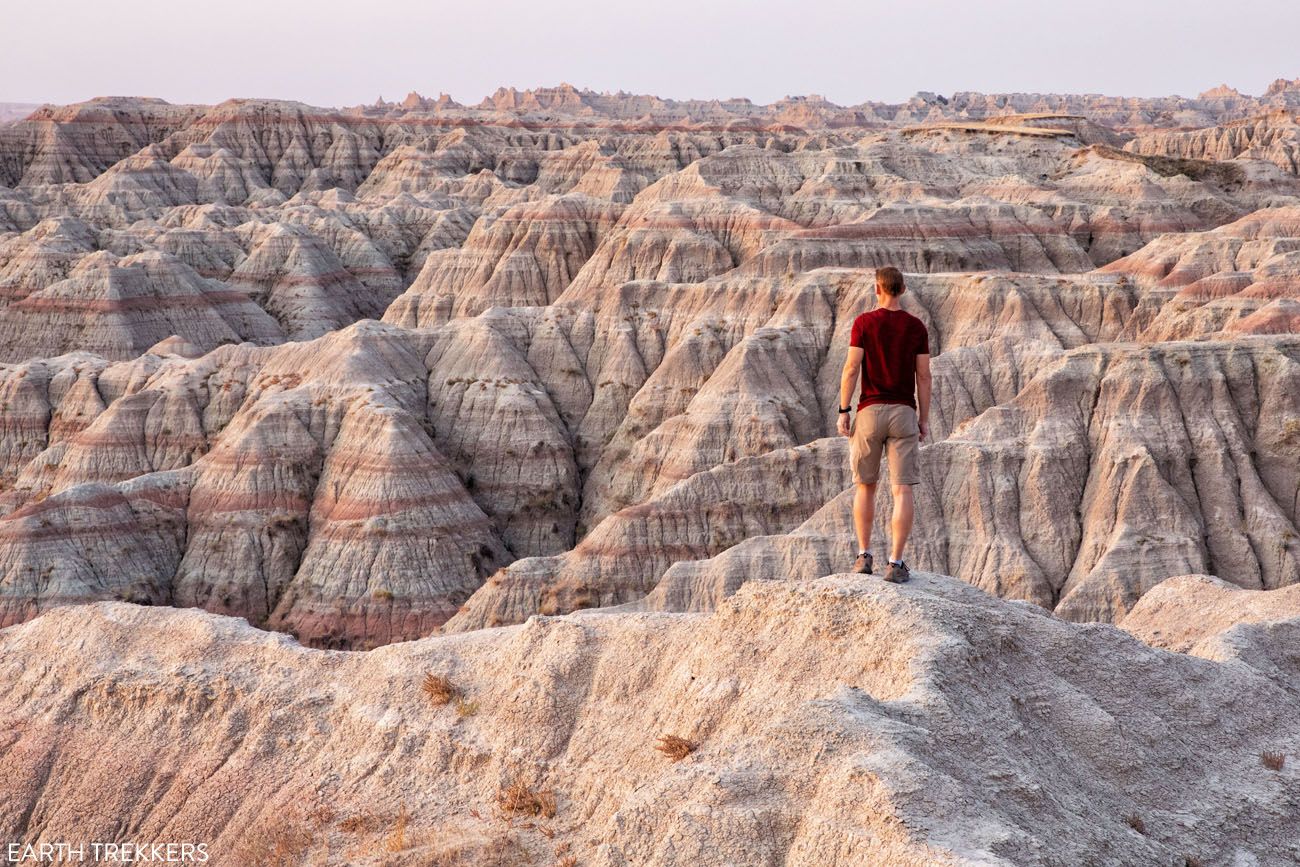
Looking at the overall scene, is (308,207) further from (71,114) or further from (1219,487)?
(1219,487)

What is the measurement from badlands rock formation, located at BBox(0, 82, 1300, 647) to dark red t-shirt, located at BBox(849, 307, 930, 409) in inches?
1083

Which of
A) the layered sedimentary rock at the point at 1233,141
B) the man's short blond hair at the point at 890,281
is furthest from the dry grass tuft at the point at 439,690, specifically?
the layered sedimentary rock at the point at 1233,141

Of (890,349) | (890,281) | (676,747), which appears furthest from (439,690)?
(890,281)

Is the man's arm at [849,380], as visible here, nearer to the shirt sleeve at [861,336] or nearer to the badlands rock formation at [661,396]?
the shirt sleeve at [861,336]

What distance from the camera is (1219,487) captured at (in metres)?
45.5

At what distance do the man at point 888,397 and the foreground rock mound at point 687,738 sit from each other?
1256 mm

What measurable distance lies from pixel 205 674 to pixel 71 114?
183491 mm

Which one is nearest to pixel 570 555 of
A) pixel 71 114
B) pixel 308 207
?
pixel 308 207

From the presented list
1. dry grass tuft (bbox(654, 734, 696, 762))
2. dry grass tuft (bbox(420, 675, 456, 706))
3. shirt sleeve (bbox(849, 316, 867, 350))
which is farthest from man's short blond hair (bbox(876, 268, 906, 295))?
dry grass tuft (bbox(420, 675, 456, 706))

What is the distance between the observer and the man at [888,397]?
1650 centimetres

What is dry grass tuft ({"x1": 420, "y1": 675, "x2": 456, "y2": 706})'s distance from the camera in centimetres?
2102

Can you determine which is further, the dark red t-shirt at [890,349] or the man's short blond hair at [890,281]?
the dark red t-shirt at [890,349]

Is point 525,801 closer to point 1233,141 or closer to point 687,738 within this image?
point 687,738

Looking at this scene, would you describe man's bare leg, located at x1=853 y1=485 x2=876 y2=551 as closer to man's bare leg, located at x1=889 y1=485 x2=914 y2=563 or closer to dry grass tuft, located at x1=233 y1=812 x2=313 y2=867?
man's bare leg, located at x1=889 y1=485 x2=914 y2=563
